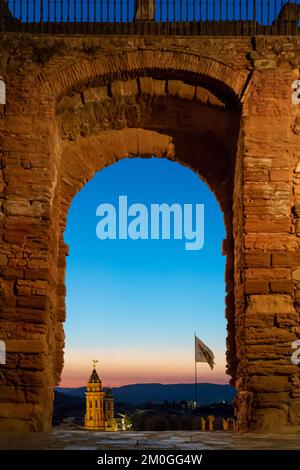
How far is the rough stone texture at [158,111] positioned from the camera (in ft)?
24.5

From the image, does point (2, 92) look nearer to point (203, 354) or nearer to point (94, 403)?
point (203, 354)

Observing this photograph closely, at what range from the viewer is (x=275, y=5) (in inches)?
337

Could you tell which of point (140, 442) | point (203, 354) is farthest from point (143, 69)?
point (203, 354)

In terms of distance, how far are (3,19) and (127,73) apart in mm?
1665

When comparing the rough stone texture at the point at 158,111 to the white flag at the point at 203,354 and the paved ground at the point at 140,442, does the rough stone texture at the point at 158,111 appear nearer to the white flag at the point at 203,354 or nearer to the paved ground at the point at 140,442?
the paved ground at the point at 140,442

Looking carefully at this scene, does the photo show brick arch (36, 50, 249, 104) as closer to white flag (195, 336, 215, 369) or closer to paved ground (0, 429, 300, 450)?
paved ground (0, 429, 300, 450)

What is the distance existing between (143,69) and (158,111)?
898 mm

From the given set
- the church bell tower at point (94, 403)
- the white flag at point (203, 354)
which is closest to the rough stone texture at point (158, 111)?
the white flag at point (203, 354)

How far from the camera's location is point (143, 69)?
8180 millimetres

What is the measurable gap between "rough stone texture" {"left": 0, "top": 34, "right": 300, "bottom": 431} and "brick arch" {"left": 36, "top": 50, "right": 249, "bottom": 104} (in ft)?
0.04

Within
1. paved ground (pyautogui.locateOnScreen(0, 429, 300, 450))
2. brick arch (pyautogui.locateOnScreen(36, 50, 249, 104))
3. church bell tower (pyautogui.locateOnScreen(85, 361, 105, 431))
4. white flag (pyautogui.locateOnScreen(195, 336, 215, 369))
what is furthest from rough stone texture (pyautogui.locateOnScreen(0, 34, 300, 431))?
church bell tower (pyautogui.locateOnScreen(85, 361, 105, 431))

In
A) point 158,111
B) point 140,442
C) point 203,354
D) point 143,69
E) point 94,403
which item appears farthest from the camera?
point 94,403

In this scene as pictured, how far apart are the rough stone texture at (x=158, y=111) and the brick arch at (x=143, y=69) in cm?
1
